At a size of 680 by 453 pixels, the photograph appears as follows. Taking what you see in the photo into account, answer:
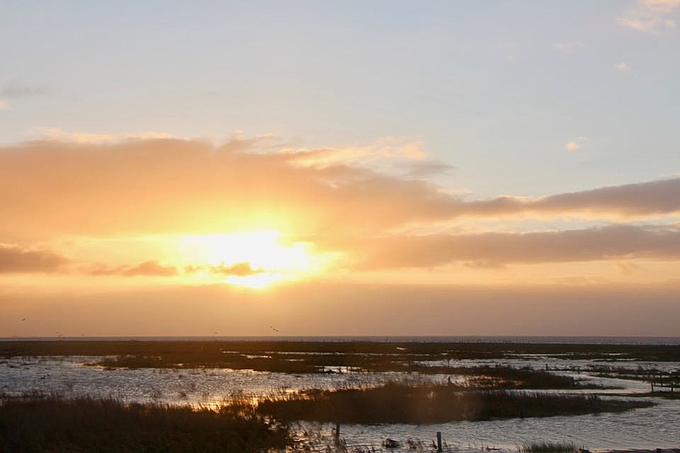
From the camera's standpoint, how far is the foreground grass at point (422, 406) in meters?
36.6

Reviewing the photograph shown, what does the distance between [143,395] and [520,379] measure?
101ft

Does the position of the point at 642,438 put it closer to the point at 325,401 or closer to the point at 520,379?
the point at 325,401

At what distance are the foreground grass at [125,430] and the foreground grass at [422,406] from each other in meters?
6.45

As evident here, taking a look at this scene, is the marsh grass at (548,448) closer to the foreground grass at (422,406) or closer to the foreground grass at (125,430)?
the foreground grass at (422,406)

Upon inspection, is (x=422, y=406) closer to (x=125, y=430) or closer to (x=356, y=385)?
(x=356, y=385)

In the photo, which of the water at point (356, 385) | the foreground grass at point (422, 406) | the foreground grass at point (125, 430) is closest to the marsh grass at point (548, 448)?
the water at point (356, 385)

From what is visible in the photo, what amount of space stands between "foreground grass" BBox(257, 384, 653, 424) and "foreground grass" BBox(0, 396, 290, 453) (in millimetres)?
6453

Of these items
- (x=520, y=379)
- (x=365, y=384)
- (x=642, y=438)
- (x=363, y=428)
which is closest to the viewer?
(x=642, y=438)

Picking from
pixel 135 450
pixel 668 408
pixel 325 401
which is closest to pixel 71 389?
pixel 325 401

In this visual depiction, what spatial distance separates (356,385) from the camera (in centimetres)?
5238

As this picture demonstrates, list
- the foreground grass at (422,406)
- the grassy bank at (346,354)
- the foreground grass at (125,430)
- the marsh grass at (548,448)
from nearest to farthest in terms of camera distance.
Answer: the foreground grass at (125,430) → the marsh grass at (548,448) → the foreground grass at (422,406) → the grassy bank at (346,354)

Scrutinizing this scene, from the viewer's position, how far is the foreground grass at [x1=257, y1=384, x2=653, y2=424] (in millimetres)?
36594

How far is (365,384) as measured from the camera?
5303 cm

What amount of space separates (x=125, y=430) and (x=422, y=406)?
1791cm
